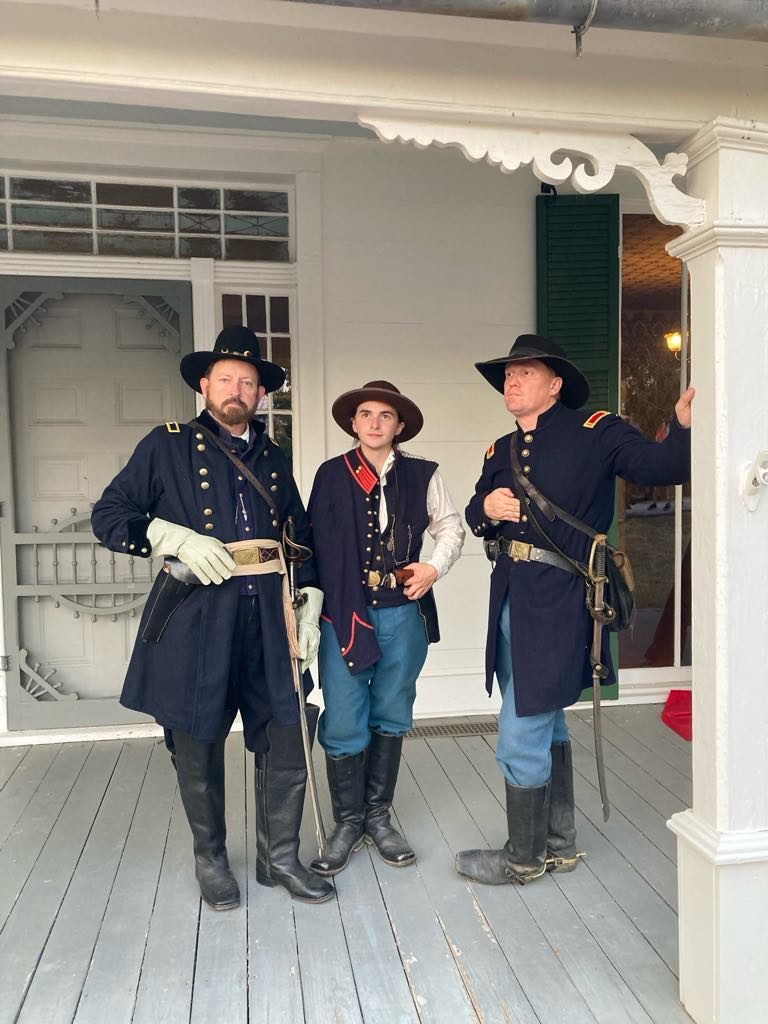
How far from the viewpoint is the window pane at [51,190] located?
3.60 meters

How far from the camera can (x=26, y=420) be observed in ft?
12.6

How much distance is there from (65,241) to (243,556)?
2.21 m

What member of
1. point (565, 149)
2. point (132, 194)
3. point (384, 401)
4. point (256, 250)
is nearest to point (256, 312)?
point (256, 250)

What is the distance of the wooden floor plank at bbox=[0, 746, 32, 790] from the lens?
336cm

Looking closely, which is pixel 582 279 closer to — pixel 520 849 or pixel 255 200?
pixel 255 200

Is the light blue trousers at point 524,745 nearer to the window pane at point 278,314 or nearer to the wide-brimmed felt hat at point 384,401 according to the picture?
the wide-brimmed felt hat at point 384,401

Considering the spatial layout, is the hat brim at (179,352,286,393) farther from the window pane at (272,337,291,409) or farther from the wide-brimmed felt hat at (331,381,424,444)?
the window pane at (272,337,291,409)

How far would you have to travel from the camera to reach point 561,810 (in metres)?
2.62

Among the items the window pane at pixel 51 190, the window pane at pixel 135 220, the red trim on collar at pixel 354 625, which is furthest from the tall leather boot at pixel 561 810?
the window pane at pixel 51 190

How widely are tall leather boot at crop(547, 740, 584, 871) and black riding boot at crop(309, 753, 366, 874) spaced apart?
0.64m

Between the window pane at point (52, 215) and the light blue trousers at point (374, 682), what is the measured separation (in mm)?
2381

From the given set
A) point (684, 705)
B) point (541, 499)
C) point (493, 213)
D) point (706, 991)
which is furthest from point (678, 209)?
point (684, 705)

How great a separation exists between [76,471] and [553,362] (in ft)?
8.43

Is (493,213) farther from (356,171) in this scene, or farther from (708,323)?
(708,323)
